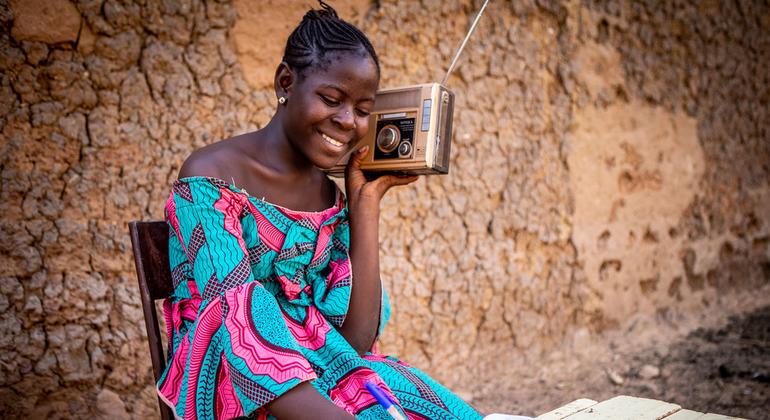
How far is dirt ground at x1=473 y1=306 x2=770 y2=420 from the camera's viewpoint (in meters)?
2.94

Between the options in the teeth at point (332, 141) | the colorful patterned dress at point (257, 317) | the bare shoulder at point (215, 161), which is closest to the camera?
the colorful patterned dress at point (257, 317)

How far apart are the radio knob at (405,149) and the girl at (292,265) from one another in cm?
7

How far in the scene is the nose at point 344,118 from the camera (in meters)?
1.32

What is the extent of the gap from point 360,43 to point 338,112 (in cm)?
14

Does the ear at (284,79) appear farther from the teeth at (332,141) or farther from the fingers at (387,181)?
the fingers at (387,181)

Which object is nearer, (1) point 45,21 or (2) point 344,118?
(2) point 344,118

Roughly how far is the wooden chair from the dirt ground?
184cm

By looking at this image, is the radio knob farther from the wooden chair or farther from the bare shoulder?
the wooden chair

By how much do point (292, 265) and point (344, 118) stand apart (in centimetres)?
→ 31

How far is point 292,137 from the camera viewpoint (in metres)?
1.37

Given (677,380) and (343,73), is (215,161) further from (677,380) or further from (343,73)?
(677,380)

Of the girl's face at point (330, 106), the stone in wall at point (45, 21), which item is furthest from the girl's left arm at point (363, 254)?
the stone in wall at point (45, 21)

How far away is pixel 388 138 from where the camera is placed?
59.2 inches

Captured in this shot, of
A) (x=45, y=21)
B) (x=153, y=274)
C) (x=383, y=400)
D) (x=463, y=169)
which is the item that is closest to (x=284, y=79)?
(x=153, y=274)
